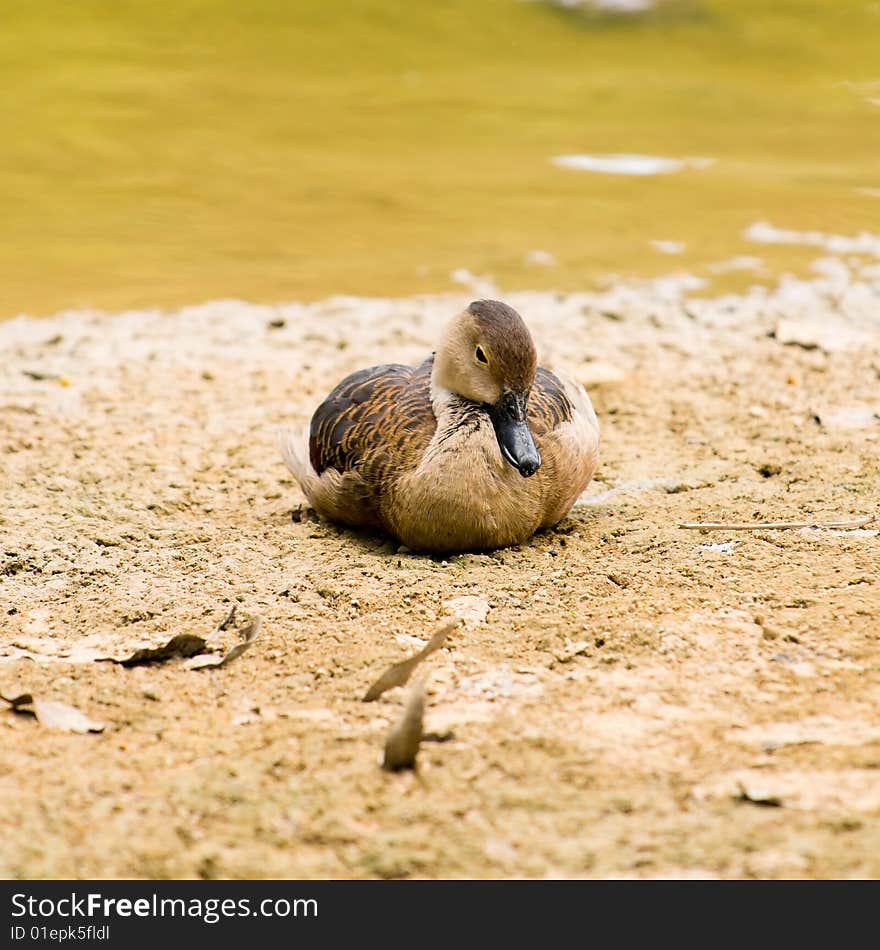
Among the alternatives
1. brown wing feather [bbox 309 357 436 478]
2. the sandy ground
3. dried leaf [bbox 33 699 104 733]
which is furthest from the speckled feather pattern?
dried leaf [bbox 33 699 104 733]

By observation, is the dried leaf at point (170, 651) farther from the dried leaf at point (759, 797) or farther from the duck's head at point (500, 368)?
the dried leaf at point (759, 797)

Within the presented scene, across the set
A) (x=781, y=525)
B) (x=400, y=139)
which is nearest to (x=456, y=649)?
(x=781, y=525)

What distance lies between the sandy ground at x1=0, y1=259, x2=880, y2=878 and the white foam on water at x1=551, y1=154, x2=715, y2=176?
435cm

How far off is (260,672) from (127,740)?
1.58 feet

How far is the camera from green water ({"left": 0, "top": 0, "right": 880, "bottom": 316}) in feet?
29.9

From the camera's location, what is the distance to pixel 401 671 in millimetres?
3303

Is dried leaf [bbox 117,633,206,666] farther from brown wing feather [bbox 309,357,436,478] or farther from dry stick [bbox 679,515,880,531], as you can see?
dry stick [bbox 679,515,880,531]

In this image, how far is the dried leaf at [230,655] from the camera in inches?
138

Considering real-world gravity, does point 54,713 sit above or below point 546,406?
below

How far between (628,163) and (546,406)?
6.78 metres

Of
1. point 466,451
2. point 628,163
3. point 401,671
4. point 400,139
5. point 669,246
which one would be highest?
point 400,139

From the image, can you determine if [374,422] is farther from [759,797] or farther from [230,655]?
Result: [759,797]

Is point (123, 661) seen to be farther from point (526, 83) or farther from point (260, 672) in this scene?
point (526, 83)

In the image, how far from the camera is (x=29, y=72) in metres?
11.7
